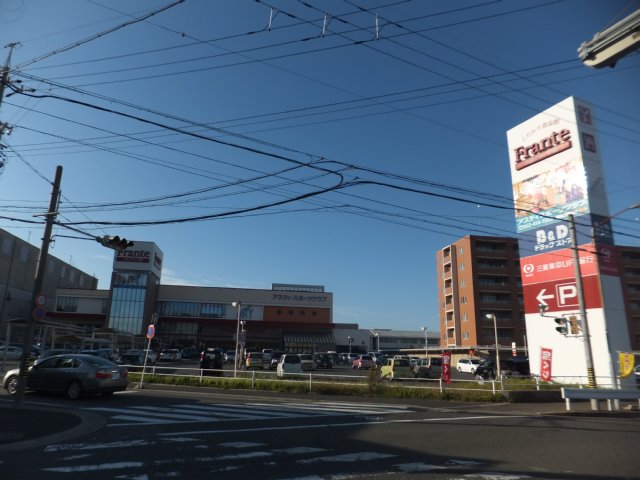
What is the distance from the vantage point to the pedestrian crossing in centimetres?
1211

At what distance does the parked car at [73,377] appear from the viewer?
15.5 metres

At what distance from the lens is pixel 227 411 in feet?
46.4

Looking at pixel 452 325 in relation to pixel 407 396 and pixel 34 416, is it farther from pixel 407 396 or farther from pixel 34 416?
pixel 34 416

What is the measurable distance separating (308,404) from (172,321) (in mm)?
68641

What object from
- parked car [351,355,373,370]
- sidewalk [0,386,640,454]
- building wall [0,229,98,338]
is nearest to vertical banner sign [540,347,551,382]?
sidewalk [0,386,640,454]

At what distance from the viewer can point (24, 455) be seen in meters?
7.82

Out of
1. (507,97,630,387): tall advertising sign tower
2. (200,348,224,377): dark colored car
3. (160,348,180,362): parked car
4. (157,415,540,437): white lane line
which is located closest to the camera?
(157,415,540,437): white lane line

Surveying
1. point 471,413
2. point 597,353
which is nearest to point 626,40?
point 471,413

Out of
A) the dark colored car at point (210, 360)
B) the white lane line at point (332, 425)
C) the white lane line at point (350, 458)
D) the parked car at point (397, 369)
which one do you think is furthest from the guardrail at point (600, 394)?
the dark colored car at point (210, 360)

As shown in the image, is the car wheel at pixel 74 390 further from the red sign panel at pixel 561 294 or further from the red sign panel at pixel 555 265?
the red sign panel at pixel 555 265

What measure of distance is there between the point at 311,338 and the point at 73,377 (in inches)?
2590

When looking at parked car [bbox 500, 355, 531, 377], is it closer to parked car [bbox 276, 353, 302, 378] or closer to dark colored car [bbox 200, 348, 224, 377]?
parked car [bbox 276, 353, 302, 378]

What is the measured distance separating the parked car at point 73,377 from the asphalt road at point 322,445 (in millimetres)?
440

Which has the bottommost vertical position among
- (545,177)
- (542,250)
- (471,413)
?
(471,413)
